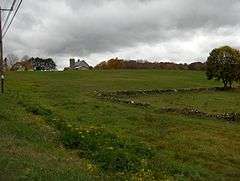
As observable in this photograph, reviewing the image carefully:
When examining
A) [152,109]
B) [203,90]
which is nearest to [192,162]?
[152,109]

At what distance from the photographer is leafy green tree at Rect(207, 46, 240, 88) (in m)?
75.7

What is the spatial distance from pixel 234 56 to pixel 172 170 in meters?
62.0

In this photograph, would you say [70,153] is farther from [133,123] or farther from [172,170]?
[133,123]

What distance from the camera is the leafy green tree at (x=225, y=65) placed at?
75.7m

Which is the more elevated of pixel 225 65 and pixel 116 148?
pixel 225 65

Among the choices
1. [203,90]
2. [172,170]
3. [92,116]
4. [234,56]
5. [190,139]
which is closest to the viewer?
[172,170]

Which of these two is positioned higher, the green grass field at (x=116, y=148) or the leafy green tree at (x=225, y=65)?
the leafy green tree at (x=225, y=65)

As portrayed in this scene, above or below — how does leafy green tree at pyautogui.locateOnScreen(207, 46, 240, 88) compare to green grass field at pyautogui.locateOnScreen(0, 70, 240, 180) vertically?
above

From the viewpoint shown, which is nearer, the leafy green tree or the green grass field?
the green grass field

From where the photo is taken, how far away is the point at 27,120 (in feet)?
86.8

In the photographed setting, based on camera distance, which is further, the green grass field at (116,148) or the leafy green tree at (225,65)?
the leafy green tree at (225,65)

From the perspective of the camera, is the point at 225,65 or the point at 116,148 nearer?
the point at 116,148

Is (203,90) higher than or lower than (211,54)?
lower

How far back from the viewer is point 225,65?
76.6m
